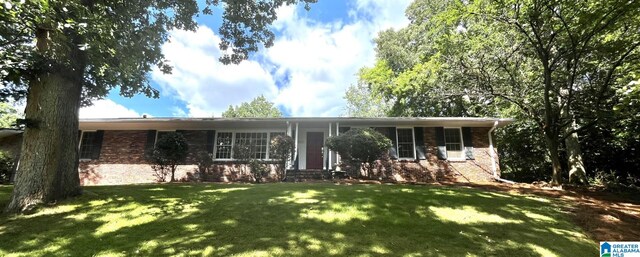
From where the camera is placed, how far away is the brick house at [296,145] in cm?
1229

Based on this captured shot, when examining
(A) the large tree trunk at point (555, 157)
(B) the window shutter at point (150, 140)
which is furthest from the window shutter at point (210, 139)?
(A) the large tree trunk at point (555, 157)

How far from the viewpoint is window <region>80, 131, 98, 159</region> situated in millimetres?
13219

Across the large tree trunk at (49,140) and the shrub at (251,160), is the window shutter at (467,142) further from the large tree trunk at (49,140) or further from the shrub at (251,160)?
the large tree trunk at (49,140)

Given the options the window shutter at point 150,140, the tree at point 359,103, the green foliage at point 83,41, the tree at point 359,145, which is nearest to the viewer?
the green foliage at point 83,41

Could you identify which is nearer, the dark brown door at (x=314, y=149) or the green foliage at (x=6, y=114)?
the dark brown door at (x=314, y=149)

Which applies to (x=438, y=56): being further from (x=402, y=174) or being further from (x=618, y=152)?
(x=618, y=152)

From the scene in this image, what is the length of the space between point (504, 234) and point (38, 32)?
9.49 metres

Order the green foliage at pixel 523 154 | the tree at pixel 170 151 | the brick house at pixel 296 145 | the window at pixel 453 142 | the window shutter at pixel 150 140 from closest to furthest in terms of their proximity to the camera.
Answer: the tree at pixel 170 151, the brick house at pixel 296 145, the window at pixel 453 142, the window shutter at pixel 150 140, the green foliage at pixel 523 154

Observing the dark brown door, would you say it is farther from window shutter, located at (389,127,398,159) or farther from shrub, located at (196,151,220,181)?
shrub, located at (196,151,220,181)

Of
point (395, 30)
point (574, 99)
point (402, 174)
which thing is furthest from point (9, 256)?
point (395, 30)

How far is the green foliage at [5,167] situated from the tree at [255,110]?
1233 inches

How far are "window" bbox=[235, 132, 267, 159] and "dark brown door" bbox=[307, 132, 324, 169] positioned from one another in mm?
2077

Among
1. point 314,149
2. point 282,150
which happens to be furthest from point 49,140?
point 314,149

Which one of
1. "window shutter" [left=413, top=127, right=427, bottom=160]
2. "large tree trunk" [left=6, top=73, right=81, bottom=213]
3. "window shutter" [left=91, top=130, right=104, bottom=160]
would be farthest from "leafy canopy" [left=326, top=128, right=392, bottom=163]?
"window shutter" [left=91, top=130, right=104, bottom=160]
